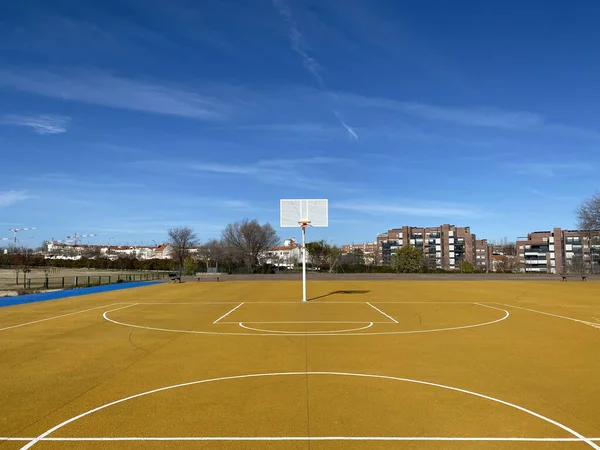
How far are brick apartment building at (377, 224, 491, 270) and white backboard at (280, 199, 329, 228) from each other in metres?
100

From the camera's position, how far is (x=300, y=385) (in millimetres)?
7578

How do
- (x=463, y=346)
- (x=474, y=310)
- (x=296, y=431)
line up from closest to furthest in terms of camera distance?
(x=296, y=431) → (x=463, y=346) → (x=474, y=310)

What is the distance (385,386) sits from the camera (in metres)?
7.53

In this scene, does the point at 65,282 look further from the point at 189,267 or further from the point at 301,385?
the point at 301,385

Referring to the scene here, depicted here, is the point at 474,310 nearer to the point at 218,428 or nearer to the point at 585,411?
the point at 585,411

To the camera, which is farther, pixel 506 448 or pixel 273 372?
pixel 273 372

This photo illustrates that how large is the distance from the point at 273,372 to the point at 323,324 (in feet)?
23.2

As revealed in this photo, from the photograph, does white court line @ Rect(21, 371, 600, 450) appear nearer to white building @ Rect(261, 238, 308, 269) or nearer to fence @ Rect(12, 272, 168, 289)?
fence @ Rect(12, 272, 168, 289)

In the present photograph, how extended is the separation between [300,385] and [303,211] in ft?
55.8

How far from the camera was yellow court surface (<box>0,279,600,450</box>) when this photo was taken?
532 centimetres

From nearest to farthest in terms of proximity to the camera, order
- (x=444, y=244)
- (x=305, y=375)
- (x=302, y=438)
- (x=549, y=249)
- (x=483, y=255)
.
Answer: (x=302, y=438) → (x=305, y=375) → (x=549, y=249) → (x=444, y=244) → (x=483, y=255)

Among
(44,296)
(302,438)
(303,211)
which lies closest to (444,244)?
(303,211)

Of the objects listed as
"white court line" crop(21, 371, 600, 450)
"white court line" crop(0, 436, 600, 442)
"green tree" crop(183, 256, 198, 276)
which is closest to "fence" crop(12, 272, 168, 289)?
"green tree" crop(183, 256, 198, 276)

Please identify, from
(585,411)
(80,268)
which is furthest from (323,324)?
(80,268)
